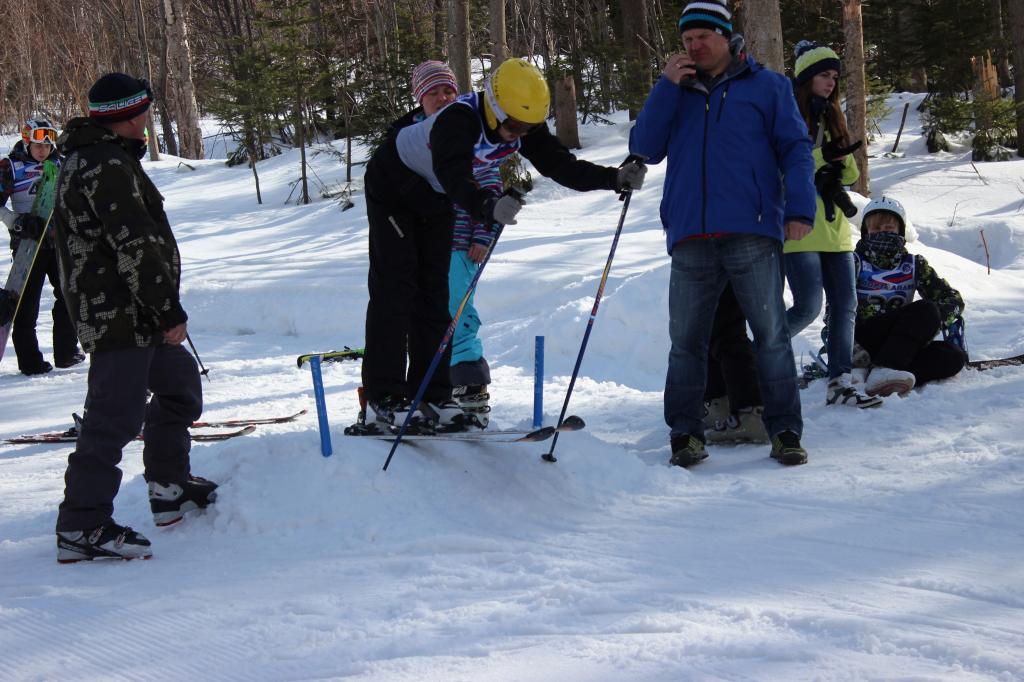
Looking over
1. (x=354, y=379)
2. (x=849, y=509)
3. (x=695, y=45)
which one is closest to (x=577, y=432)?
(x=849, y=509)

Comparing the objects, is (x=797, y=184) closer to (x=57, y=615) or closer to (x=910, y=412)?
(x=910, y=412)

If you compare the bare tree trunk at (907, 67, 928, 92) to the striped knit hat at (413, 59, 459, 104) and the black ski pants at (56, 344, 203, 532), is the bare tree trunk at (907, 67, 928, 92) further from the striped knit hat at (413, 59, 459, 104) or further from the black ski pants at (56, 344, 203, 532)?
the black ski pants at (56, 344, 203, 532)

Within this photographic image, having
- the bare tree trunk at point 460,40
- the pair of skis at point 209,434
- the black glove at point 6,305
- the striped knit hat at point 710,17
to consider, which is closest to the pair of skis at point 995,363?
the striped knit hat at point 710,17

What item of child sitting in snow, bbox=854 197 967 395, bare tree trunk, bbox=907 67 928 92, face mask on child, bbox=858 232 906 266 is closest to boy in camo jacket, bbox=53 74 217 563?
child sitting in snow, bbox=854 197 967 395

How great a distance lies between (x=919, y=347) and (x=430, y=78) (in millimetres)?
3396

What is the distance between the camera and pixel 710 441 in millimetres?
5125

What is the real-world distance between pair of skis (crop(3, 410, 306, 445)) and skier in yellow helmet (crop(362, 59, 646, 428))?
1519mm

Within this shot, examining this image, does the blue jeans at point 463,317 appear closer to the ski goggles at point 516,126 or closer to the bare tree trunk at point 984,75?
the ski goggles at point 516,126

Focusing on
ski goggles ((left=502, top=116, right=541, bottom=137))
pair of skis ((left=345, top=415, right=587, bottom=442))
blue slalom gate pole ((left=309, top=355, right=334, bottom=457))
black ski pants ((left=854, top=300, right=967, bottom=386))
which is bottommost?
black ski pants ((left=854, top=300, right=967, bottom=386))

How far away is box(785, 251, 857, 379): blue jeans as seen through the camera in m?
5.38

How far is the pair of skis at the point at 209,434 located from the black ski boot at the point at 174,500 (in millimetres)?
1608

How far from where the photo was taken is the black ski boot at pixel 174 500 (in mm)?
3811

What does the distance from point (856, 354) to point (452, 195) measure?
329 centimetres

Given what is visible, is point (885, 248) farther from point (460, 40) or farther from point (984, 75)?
point (984, 75)
